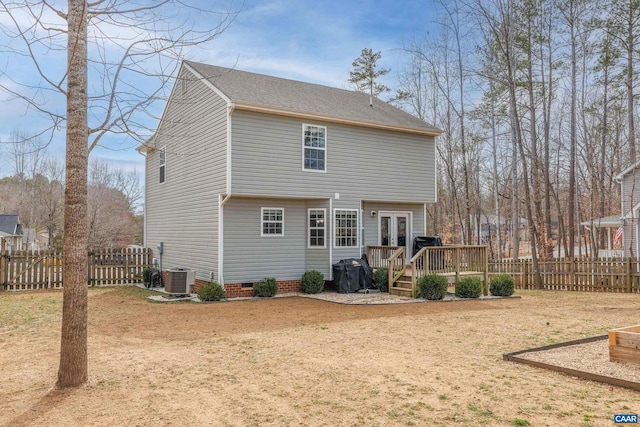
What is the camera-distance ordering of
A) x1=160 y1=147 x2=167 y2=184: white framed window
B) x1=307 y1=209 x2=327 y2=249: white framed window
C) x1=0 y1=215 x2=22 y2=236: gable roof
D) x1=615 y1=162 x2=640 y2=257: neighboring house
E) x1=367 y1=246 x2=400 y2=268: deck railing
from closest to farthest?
x1=307 y1=209 x2=327 y2=249: white framed window, x1=367 y1=246 x2=400 y2=268: deck railing, x1=160 y1=147 x2=167 y2=184: white framed window, x1=615 y1=162 x2=640 y2=257: neighboring house, x1=0 y1=215 x2=22 y2=236: gable roof

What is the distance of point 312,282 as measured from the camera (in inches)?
526

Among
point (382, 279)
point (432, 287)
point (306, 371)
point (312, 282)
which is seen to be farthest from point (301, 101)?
point (306, 371)

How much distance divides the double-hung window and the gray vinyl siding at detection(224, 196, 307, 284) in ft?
0.64

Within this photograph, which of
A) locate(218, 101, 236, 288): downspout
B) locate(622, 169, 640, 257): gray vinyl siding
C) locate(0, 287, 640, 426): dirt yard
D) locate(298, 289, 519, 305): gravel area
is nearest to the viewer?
locate(0, 287, 640, 426): dirt yard

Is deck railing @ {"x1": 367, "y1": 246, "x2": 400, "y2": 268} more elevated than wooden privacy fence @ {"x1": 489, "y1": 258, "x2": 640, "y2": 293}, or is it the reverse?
deck railing @ {"x1": 367, "y1": 246, "x2": 400, "y2": 268}

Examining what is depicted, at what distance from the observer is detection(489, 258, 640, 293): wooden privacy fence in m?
14.6

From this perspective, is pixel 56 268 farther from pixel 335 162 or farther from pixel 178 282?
pixel 335 162

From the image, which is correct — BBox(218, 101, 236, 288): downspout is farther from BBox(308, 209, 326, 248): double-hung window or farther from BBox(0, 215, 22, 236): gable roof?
BBox(0, 215, 22, 236): gable roof

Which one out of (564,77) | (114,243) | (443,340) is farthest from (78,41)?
(114,243)

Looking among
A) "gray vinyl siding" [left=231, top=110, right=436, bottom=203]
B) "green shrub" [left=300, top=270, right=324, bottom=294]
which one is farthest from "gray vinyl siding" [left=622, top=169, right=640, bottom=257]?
"green shrub" [left=300, top=270, right=324, bottom=294]

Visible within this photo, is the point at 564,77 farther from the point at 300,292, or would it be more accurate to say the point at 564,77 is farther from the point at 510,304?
the point at 300,292

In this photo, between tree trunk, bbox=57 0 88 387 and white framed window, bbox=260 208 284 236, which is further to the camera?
white framed window, bbox=260 208 284 236

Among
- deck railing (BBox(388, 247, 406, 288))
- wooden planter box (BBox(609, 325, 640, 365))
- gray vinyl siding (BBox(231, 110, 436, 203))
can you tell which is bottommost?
wooden planter box (BBox(609, 325, 640, 365))

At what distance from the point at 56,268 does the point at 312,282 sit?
914 centimetres
